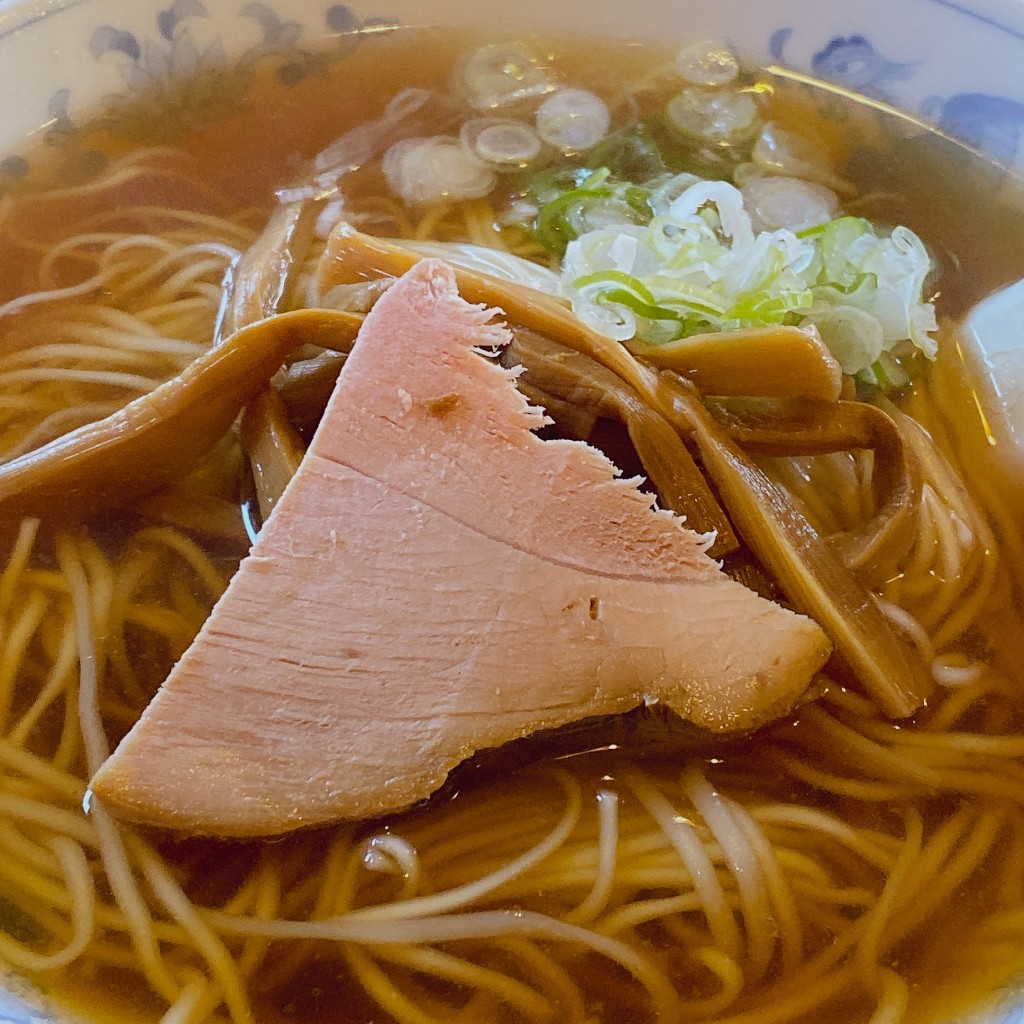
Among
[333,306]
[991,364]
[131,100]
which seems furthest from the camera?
[131,100]

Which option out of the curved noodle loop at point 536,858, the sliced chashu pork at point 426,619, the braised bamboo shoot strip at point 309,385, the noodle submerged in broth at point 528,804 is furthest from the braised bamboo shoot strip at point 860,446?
the braised bamboo shoot strip at point 309,385

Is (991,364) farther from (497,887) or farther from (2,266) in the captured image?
(2,266)

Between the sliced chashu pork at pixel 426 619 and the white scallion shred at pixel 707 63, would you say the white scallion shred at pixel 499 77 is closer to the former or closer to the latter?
the white scallion shred at pixel 707 63

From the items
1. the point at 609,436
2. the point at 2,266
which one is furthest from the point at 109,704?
the point at 2,266

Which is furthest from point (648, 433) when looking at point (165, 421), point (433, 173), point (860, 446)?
point (433, 173)

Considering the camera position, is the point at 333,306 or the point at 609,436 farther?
the point at 333,306

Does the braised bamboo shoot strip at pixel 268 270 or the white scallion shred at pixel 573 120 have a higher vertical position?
the white scallion shred at pixel 573 120
